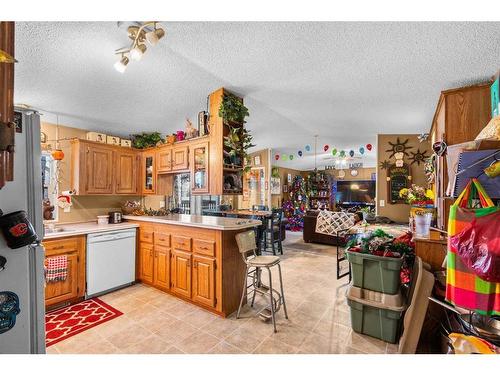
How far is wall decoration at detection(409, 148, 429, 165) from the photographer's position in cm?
454

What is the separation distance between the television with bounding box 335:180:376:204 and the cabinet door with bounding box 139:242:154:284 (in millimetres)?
9027

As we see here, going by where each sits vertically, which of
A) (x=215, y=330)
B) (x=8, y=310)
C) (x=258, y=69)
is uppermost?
(x=258, y=69)

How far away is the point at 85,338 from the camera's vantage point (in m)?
2.14

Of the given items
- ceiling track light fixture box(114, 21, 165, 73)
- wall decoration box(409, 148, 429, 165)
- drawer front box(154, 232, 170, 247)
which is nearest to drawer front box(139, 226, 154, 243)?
drawer front box(154, 232, 170, 247)

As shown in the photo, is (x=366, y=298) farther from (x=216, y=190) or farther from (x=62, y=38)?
(x=62, y=38)

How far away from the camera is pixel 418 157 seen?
4.56 metres

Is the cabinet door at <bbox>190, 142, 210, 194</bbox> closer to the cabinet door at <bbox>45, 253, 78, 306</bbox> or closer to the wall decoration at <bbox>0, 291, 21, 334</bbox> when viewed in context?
the cabinet door at <bbox>45, 253, 78, 306</bbox>

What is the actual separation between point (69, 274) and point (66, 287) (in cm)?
14

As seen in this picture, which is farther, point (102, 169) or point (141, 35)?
point (102, 169)

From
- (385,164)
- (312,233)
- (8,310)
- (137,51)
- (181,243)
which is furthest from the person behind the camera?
(312,233)

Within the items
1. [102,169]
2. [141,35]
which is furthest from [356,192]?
[141,35]

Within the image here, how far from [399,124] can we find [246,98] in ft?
8.77

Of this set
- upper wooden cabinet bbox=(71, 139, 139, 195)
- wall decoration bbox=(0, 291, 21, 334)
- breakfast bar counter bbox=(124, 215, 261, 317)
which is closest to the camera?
wall decoration bbox=(0, 291, 21, 334)

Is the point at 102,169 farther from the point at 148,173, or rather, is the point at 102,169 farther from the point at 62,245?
the point at 62,245
